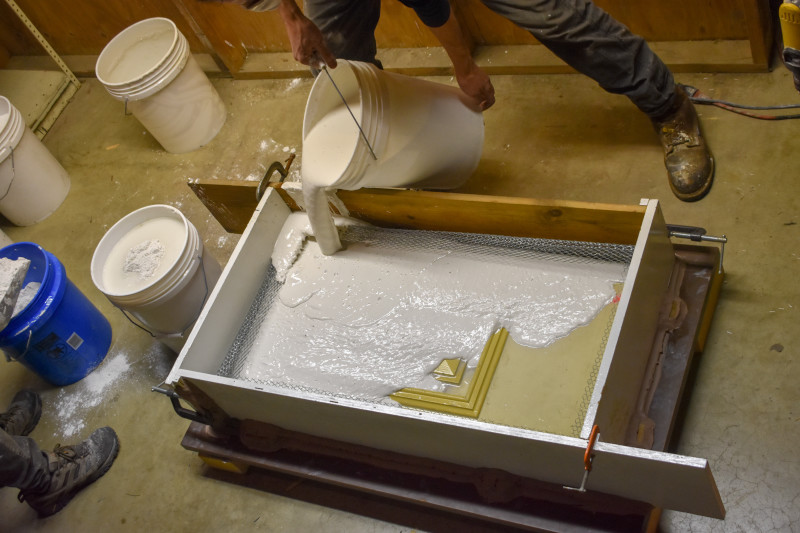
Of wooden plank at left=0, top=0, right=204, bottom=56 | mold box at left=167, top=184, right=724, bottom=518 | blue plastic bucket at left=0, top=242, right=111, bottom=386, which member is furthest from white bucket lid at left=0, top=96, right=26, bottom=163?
mold box at left=167, top=184, right=724, bottom=518

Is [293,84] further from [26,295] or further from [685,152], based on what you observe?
[685,152]

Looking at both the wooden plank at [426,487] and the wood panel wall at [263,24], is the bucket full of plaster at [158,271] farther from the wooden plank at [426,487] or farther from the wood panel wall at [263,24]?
the wood panel wall at [263,24]

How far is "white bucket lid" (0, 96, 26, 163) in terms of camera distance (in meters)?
2.97

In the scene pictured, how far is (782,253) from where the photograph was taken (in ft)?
7.03

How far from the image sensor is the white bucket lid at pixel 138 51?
303cm

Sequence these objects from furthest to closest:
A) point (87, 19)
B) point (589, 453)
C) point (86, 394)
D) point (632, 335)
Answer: point (87, 19) → point (86, 394) → point (632, 335) → point (589, 453)

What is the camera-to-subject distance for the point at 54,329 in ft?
7.98

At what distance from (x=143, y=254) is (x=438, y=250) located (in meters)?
1.03

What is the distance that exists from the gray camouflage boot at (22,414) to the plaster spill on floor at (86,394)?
2.8 inches

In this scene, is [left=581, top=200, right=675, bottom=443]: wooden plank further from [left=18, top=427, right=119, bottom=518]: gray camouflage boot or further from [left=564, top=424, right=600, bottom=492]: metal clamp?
[left=18, top=427, right=119, bottom=518]: gray camouflage boot

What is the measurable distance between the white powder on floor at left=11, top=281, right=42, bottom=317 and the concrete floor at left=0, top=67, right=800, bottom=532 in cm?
38

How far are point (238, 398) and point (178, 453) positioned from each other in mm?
607

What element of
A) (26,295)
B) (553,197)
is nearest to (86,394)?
(26,295)

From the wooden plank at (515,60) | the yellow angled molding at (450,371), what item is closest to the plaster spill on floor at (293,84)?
the wooden plank at (515,60)
